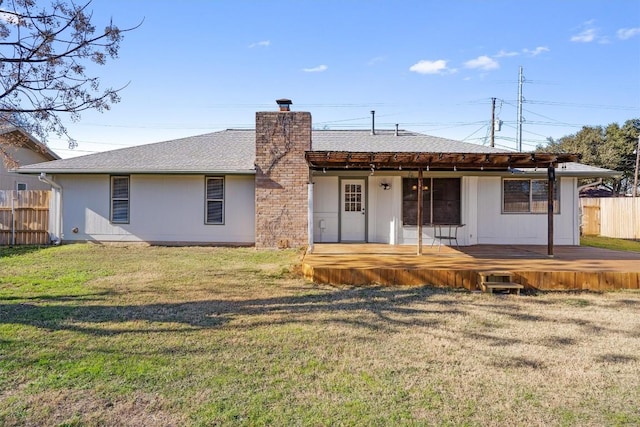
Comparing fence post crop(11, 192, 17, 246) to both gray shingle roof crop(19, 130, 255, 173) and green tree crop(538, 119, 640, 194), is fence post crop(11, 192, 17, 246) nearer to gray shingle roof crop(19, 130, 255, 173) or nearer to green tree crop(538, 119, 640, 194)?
gray shingle roof crop(19, 130, 255, 173)

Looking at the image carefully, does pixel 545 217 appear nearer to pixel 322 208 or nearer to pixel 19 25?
pixel 322 208

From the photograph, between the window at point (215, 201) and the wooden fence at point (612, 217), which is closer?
the window at point (215, 201)

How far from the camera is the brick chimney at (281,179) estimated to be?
11492 mm

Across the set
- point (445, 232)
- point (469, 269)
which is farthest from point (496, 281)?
point (445, 232)

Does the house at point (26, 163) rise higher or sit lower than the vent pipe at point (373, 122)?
lower

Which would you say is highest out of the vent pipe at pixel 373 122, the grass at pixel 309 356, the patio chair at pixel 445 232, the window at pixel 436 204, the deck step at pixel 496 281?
the vent pipe at pixel 373 122

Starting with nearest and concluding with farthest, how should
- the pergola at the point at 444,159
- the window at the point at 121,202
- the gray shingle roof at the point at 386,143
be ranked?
the pergola at the point at 444,159
the window at the point at 121,202
the gray shingle roof at the point at 386,143

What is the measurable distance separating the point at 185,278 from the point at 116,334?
3183mm

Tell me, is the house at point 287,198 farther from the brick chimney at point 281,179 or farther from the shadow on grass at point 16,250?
the shadow on grass at point 16,250

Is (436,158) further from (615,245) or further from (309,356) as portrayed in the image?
(615,245)

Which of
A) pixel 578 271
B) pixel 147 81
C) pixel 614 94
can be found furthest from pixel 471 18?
pixel 614 94

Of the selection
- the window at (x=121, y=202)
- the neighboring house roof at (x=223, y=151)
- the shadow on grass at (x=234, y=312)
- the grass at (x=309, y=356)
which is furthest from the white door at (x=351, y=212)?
A: the window at (x=121, y=202)

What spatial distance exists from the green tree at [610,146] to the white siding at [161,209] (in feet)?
95.9

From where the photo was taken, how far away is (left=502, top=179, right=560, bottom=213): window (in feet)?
38.8
